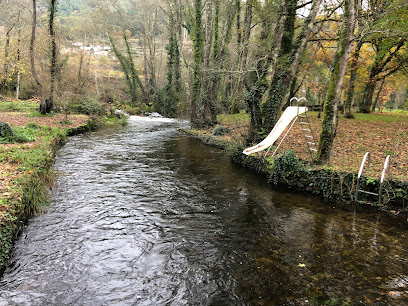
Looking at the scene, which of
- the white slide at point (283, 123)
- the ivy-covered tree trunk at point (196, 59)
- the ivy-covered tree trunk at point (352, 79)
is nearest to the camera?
the white slide at point (283, 123)

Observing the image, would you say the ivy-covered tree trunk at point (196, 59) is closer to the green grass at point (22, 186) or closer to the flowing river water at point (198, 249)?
the green grass at point (22, 186)

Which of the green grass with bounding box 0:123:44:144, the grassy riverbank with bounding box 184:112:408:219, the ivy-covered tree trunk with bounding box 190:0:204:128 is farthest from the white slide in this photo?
the ivy-covered tree trunk with bounding box 190:0:204:128

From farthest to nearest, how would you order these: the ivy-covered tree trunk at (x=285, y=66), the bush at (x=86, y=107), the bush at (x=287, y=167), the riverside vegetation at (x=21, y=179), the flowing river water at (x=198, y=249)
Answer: the bush at (x=86, y=107) < the ivy-covered tree trunk at (x=285, y=66) < the bush at (x=287, y=167) < the riverside vegetation at (x=21, y=179) < the flowing river water at (x=198, y=249)

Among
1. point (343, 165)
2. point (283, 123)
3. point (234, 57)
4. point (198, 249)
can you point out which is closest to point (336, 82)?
point (283, 123)

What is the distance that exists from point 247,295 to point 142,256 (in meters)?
1.98

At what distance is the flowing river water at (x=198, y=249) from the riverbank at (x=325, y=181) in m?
0.54

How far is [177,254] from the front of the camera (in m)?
4.89

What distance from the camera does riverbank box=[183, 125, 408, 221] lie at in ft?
22.8

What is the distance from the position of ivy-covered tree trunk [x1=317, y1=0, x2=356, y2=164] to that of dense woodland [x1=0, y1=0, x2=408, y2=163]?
3cm

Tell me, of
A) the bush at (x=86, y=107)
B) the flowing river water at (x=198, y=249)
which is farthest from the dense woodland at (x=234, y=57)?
the flowing river water at (x=198, y=249)

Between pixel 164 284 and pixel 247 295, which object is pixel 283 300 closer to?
pixel 247 295

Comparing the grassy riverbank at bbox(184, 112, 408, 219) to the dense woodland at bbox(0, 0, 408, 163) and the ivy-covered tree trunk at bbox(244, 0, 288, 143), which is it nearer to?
the ivy-covered tree trunk at bbox(244, 0, 288, 143)

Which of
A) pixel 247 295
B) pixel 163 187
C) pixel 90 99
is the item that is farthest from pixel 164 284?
pixel 90 99

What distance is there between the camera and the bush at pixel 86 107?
2318 cm
